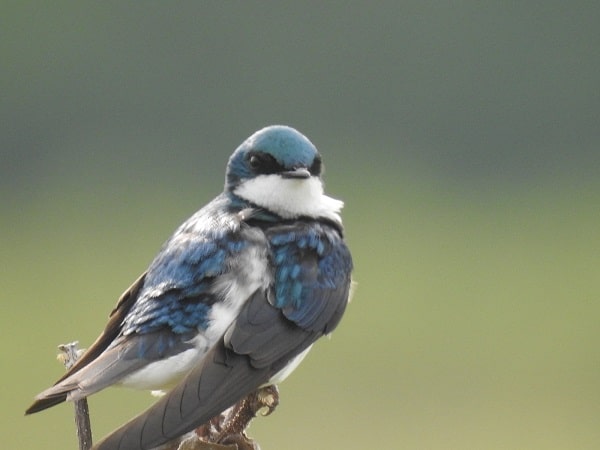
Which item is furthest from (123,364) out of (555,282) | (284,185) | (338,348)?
(555,282)

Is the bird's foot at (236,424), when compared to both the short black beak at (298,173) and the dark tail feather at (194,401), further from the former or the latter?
the short black beak at (298,173)

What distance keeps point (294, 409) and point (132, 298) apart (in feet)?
12.2

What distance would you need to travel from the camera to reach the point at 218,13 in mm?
→ 9977

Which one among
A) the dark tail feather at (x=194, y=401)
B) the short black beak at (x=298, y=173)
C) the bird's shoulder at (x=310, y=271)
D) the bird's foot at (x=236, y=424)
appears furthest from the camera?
the short black beak at (x=298, y=173)

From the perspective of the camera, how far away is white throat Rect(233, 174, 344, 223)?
3.65m

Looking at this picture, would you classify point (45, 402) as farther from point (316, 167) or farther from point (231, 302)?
point (316, 167)

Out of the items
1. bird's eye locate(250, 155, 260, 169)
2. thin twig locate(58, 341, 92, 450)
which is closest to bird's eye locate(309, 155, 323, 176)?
bird's eye locate(250, 155, 260, 169)

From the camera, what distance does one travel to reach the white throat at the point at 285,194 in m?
3.65

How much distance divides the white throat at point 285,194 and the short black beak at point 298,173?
0.01 meters

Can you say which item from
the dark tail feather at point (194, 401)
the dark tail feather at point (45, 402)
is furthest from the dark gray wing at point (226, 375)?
the dark tail feather at point (45, 402)

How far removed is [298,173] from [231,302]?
0.34 metres

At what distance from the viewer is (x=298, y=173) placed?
361 centimetres

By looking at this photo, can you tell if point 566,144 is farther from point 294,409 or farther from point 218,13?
point 294,409

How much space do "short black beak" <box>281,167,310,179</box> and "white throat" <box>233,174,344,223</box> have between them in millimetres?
13
